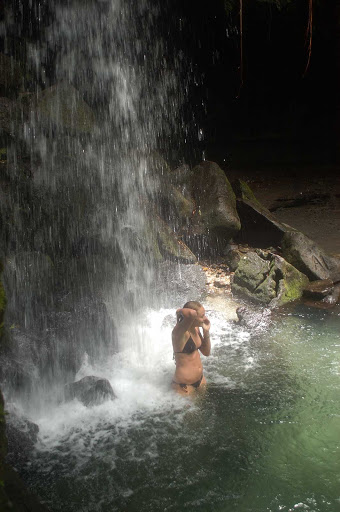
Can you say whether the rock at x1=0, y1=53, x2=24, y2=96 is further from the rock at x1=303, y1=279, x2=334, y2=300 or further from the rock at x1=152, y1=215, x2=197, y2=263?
the rock at x1=303, y1=279, x2=334, y2=300

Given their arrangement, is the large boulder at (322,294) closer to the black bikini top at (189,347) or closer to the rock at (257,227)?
the rock at (257,227)

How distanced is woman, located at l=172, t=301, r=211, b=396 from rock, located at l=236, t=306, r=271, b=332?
5.93ft

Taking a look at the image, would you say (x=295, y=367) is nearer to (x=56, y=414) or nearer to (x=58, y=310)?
(x=56, y=414)

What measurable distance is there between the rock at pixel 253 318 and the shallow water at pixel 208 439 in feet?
1.89

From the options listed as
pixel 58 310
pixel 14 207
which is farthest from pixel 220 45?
pixel 58 310

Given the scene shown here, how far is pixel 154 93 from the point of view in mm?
10812

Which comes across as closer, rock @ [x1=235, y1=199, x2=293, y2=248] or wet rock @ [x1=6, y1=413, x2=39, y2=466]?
wet rock @ [x1=6, y1=413, x2=39, y2=466]

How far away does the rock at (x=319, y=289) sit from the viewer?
22.9 ft

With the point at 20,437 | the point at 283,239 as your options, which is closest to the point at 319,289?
the point at 283,239

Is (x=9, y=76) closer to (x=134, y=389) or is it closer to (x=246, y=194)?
(x=246, y=194)

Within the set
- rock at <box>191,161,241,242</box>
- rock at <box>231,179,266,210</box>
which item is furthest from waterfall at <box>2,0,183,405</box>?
rock at <box>231,179,266,210</box>

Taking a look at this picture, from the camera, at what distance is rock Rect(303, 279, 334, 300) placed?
22.9ft

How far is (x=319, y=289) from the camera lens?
704 centimetres

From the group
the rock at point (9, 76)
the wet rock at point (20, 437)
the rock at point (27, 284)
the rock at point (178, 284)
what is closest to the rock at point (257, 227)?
the rock at point (178, 284)
